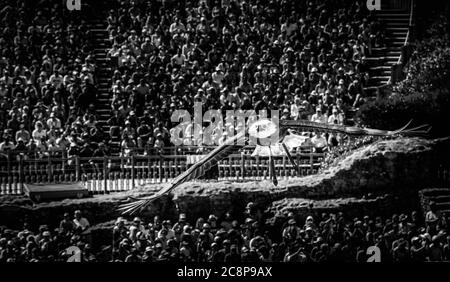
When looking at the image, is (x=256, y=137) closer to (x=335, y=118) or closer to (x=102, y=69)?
(x=335, y=118)

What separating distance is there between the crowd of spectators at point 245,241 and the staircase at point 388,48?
6476 mm

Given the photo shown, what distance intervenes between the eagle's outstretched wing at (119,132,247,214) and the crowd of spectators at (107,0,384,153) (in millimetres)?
3537

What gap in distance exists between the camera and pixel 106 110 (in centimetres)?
3086

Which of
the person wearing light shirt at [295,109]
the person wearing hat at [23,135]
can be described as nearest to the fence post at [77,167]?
the person wearing hat at [23,135]

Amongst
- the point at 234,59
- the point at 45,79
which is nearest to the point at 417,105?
the point at 234,59

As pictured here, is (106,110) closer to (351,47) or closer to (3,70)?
(3,70)

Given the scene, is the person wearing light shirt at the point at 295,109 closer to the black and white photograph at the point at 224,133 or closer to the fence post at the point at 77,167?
the black and white photograph at the point at 224,133

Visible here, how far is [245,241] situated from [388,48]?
32.4 ft

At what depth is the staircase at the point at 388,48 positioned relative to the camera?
3200 centimetres

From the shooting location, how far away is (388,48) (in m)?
32.6

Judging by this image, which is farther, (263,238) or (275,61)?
(275,61)

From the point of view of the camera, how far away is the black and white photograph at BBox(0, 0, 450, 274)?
2483 cm
